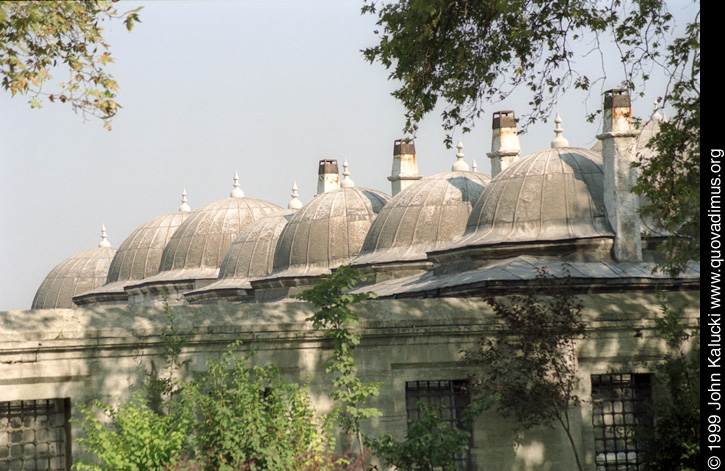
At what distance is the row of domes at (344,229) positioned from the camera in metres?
27.1

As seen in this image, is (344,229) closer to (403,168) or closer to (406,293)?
(403,168)

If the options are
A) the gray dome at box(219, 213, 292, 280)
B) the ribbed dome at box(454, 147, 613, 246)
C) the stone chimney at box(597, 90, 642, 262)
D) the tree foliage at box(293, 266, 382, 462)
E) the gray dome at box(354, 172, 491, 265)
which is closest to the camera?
the tree foliage at box(293, 266, 382, 462)

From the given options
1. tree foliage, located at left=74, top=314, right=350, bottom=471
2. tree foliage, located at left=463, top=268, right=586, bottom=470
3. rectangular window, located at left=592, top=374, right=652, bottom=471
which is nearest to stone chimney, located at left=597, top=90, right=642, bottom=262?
rectangular window, located at left=592, top=374, right=652, bottom=471

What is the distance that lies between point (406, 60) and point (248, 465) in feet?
18.4

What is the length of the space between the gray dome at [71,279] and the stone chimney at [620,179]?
1386 inches

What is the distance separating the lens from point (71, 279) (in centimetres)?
5738

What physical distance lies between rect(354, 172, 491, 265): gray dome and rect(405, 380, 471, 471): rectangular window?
18.9 metres

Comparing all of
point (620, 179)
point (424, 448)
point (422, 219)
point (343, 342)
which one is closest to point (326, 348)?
point (343, 342)

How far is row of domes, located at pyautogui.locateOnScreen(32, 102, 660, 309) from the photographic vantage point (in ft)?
88.9

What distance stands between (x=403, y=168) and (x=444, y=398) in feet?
87.2

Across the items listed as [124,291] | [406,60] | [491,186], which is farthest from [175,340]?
[124,291]

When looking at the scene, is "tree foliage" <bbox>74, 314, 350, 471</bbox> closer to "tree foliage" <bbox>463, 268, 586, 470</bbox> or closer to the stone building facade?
the stone building facade

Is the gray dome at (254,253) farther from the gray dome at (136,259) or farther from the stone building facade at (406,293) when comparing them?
the gray dome at (136,259)
